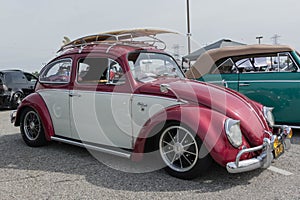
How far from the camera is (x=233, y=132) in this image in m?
3.29

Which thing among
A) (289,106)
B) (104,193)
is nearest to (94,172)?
(104,193)

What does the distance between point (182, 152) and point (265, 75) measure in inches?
125

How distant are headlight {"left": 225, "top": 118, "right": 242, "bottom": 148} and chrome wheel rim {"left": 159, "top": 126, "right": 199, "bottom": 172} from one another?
1.33 ft

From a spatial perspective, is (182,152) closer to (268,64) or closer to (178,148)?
(178,148)

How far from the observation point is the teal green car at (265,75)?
5.62 metres

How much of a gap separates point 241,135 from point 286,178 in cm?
80

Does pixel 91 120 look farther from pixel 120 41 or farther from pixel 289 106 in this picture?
pixel 289 106

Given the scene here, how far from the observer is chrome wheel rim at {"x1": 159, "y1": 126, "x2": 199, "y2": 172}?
351 cm

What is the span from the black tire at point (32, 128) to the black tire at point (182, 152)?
8.17 ft

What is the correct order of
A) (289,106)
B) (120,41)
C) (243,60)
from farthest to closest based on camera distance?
1. (243,60)
2. (289,106)
3. (120,41)

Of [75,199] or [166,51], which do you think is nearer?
[75,199]

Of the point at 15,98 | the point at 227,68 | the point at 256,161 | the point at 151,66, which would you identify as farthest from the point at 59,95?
the point at 15,98

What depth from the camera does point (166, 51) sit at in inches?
201

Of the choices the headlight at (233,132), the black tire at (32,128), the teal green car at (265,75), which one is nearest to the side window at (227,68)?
the teal green car at (265,75)
